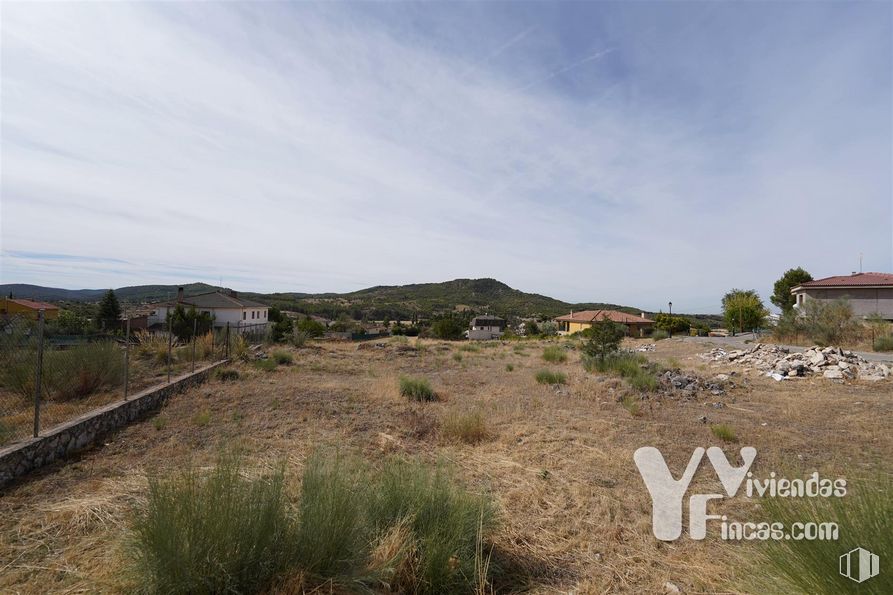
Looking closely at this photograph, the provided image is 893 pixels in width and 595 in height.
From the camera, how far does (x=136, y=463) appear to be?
544 centimetres

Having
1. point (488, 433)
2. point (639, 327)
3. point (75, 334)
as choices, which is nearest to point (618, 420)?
point (488, 433)

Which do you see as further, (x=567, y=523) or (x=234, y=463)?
(x=567, y=523)

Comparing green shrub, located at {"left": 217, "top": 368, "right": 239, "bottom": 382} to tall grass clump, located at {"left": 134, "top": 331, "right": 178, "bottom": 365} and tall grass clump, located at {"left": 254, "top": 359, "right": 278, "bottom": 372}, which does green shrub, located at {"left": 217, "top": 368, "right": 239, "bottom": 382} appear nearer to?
tall grass clump, located at {"left": 254, "top": 359, "right": 278, "bottom": 372}

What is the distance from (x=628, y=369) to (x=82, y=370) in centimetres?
1430

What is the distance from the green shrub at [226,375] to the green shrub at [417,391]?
19.9 ft

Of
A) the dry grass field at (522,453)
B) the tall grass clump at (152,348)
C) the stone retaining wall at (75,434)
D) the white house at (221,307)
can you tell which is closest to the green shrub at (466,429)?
the dry grass field at (522,453)

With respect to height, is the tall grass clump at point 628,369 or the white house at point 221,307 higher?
the white house at point 221,307

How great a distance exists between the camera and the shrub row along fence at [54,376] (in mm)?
5723

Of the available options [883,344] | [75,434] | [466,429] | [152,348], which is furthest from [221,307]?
[883,344]

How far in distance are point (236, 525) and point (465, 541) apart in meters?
1.66

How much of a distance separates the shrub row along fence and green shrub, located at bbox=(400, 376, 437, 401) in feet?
18.2

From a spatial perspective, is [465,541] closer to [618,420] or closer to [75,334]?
[618,420]

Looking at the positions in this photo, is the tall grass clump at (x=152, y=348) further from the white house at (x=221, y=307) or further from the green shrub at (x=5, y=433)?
the white house at (x=221, y=307)

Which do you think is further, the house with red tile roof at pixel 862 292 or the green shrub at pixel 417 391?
the house with red tile roof at pixel 862 292
